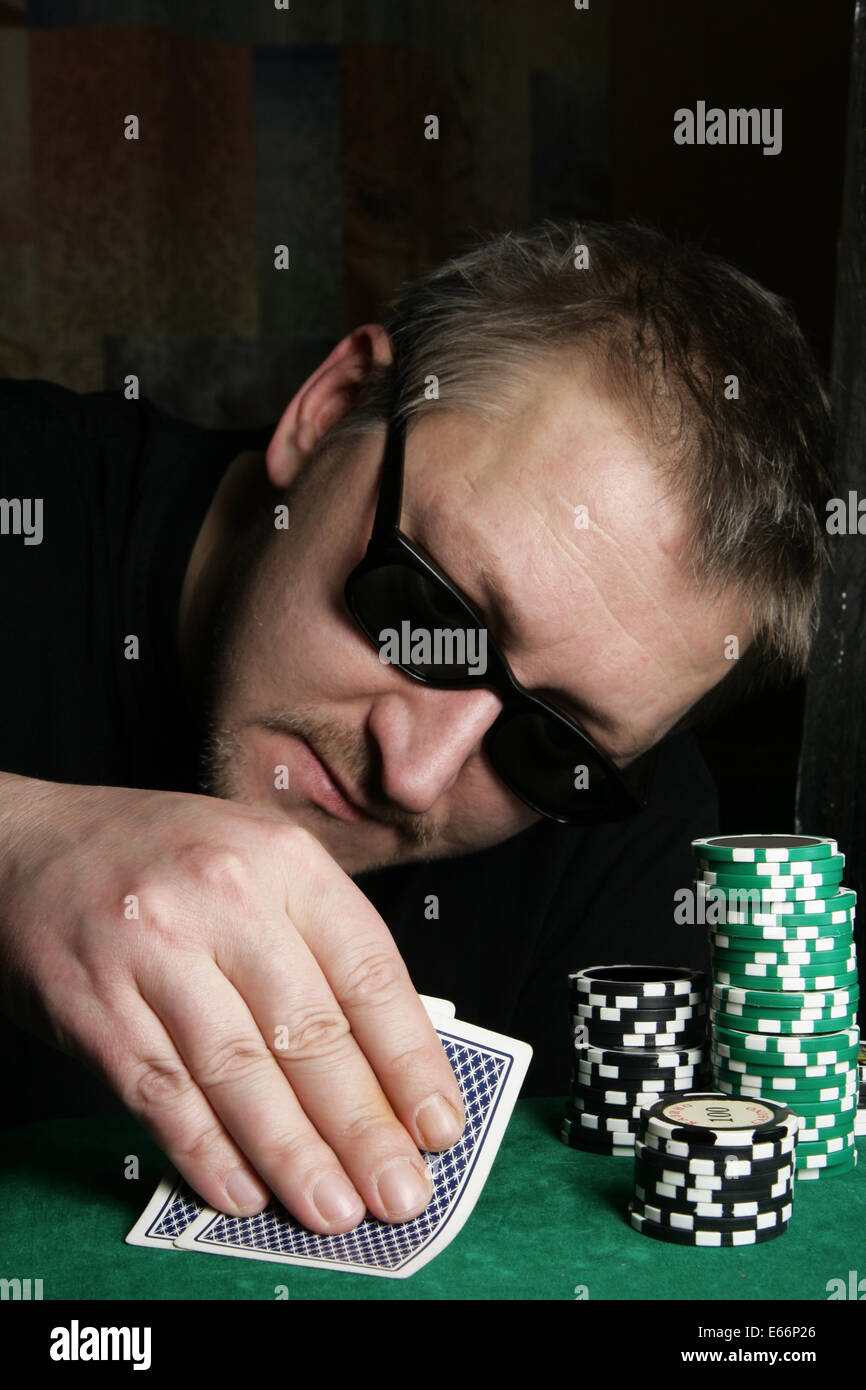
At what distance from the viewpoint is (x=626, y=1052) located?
163 centimetres

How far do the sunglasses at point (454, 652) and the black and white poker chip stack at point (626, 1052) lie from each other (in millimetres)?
319

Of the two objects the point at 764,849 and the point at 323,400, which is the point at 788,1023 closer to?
the point at 764,849

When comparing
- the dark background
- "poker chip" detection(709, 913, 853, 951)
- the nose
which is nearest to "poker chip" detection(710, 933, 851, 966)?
"poker chip" detection(709, 913, 853, 951)

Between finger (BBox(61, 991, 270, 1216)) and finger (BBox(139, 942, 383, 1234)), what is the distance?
13 mm

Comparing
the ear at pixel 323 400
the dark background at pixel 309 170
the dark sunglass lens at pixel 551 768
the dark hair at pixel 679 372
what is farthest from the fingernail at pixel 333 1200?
the dark background at pixel 309 170

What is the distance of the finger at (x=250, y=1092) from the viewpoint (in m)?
1.21

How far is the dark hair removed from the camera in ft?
6.10

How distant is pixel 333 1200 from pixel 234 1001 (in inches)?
7.9

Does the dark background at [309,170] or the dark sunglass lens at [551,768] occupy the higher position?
the dark background at [309,170]

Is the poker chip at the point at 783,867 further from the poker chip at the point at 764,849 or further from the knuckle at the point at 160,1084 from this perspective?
the knuckle at the point at 160,1084

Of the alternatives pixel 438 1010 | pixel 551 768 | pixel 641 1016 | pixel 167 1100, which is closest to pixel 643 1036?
pixel 641 1016

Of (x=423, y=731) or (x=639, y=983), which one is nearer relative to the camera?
(x=639, y=983)

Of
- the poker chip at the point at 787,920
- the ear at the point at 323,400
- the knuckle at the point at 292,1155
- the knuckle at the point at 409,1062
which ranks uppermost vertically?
the ear at the point at 323,400
